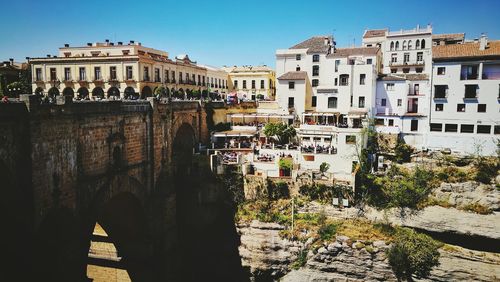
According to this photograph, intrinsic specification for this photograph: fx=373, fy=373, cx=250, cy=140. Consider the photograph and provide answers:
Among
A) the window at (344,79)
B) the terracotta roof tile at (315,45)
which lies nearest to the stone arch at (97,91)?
the terracotta roof tile at (315,45)

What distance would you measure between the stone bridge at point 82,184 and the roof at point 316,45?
21361 millimetres

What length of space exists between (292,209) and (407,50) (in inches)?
1348

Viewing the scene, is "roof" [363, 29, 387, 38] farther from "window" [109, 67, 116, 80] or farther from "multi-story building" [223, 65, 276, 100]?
"window" [109, 67, 116, 80]

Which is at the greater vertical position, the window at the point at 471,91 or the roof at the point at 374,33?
the roof at the point at 374,33

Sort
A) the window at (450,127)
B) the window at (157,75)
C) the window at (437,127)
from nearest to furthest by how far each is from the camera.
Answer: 1. the window at (450,127)
2. the window at (437,127)
3. the window at (157,75)

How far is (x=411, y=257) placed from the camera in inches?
1134

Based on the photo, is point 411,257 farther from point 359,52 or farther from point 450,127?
point 359,52

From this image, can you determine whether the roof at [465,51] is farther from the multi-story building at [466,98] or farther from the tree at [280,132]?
the tree at [280,132]

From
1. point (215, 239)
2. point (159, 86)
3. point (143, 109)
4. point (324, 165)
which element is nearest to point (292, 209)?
point (324, 165)

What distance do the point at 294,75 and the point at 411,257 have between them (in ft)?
83.7

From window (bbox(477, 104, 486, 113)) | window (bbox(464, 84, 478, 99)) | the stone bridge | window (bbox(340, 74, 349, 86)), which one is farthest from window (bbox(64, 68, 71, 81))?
window (bbox(477, 104, 486, 113))

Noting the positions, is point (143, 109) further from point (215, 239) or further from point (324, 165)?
point (324, 165)

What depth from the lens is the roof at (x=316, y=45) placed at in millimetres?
46469

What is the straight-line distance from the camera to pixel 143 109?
27.0 m
